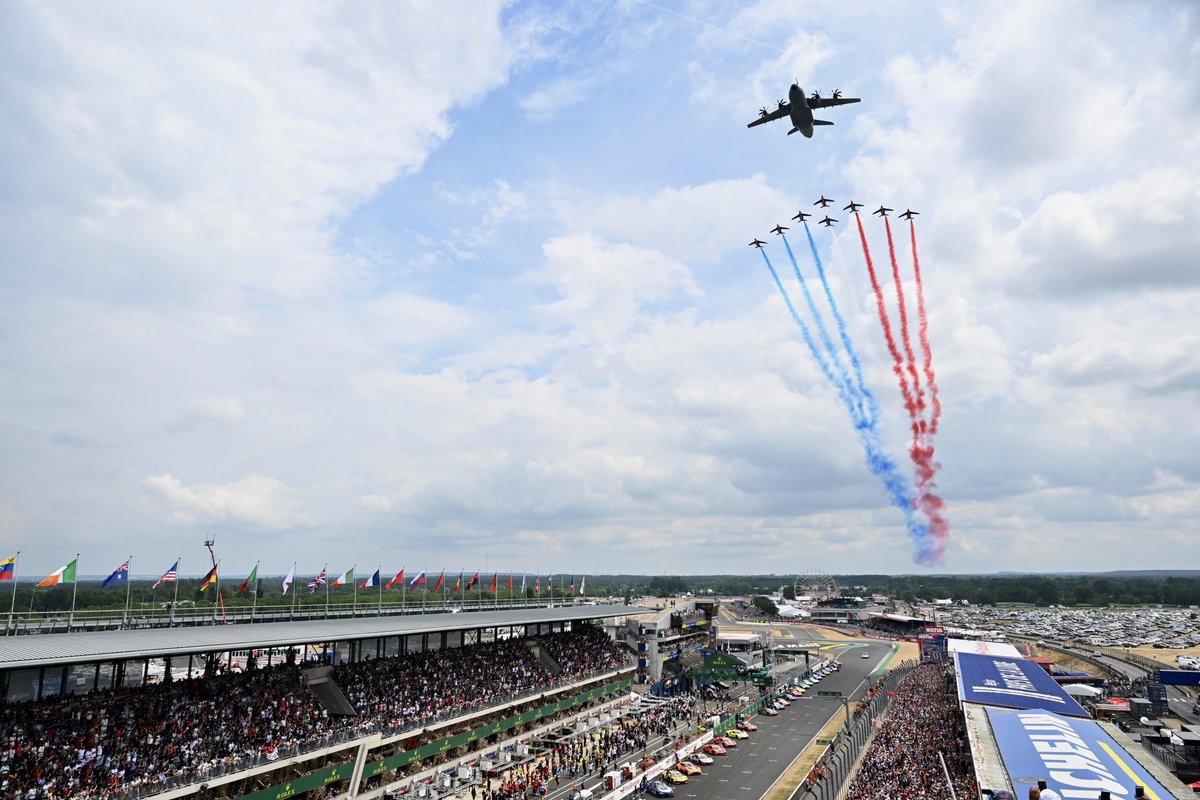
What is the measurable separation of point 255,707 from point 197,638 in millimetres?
5827

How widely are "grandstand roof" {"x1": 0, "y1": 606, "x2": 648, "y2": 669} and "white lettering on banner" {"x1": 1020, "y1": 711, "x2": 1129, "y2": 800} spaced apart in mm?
42427

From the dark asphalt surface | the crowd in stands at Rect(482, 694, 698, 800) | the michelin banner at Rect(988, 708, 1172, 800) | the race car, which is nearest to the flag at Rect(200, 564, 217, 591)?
the crowd in stands at Rect(482, 694, 698, 800)

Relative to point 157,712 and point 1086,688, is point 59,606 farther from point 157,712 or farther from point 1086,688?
point 1086,688

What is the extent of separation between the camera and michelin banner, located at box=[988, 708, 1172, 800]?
36469mm

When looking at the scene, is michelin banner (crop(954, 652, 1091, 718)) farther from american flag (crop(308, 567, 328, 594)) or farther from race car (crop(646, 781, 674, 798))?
american flag (crop(308, 567, 328, 594))

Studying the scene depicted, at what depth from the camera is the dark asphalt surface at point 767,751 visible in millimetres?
53594

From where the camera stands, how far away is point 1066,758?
41.7 metres

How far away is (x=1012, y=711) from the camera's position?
182 ft

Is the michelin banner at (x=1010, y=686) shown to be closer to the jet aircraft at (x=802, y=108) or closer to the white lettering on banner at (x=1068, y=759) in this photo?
the white lettering on banner at (x=1068, y=759)

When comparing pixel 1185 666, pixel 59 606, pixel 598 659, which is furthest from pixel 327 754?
pixel 1185 666

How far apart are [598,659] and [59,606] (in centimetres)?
10171

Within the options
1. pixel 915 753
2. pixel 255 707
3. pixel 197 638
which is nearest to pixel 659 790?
pixel 915 753

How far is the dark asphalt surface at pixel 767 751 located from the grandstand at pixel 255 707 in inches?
635

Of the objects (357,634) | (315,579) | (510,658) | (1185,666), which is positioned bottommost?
(1185,666)
